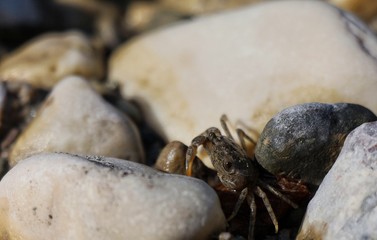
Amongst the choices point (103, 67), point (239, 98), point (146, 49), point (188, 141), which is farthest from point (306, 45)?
point (103, 67)

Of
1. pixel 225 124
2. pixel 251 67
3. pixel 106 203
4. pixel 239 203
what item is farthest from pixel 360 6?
pixel 106 203

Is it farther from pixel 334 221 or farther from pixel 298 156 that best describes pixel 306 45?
pixel 334 221

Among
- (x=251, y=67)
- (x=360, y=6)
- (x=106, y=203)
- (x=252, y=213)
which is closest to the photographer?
(x=106, y=203)

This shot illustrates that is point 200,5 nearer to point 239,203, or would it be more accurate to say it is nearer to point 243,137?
point 243,137

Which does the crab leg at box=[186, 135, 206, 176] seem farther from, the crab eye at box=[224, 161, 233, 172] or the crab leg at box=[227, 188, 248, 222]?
the crab leg at box=[227, 188, 248, 222]

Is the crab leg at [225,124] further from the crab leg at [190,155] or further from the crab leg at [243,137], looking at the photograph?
the crab leg at [190,155]

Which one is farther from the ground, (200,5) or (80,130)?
(200,5)

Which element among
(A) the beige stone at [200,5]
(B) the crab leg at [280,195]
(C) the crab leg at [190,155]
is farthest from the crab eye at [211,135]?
(A) the beige stone at [200,5]
